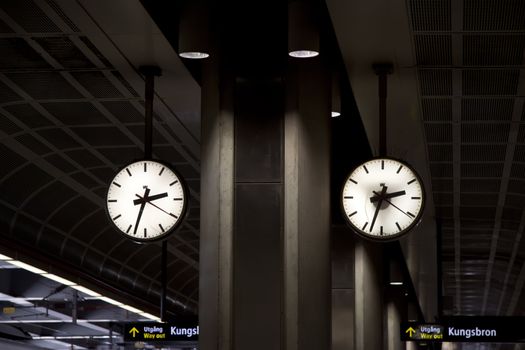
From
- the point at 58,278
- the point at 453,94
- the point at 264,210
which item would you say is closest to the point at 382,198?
the point at 264,210

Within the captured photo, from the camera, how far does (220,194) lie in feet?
37.1

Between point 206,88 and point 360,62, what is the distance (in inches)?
75.0

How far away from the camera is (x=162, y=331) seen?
78.1 feet

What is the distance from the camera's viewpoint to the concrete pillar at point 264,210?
36.2 ft

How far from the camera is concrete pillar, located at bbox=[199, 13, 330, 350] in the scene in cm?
1103

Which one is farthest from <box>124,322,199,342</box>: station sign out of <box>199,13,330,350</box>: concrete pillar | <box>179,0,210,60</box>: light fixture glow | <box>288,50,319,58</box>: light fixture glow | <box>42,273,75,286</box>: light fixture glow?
<box>288,50,319,58</box>: light fixture glow

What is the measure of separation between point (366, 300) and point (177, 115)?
21.8 ft

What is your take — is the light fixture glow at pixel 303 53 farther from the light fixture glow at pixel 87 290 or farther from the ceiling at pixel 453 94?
the light fixture glow at pixel 87 290

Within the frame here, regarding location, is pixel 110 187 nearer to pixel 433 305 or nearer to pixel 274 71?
pixel 274 71

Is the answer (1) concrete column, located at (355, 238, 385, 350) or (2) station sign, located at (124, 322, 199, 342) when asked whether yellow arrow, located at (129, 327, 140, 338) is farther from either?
(1) concrete column, located at (355, 238, 385, 350)

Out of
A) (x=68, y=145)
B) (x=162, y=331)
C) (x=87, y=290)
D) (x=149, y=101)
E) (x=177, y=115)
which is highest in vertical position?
(x=68, y=145)

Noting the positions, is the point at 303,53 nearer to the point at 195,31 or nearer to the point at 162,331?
the point at 195,31

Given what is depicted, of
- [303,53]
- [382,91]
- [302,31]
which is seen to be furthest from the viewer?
[382,91]

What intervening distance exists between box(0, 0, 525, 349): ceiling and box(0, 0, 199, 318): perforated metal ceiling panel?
0.10 ft
